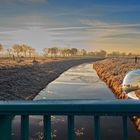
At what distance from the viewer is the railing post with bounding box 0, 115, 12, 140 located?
9.66ft

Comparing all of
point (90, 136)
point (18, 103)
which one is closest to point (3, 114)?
point (18, 103)

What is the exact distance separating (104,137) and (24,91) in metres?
18.0

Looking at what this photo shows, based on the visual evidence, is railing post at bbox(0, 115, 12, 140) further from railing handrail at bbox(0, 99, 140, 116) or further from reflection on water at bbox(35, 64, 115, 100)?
reflection on water at bbox(35, 64, 115, 100)

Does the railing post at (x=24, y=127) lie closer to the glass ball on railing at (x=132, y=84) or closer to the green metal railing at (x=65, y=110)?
the green metal railing at (x=65, y=110)

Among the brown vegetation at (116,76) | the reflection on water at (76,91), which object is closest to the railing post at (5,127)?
the brown vegetation at (116,76)

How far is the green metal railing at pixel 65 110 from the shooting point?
2.85 metres

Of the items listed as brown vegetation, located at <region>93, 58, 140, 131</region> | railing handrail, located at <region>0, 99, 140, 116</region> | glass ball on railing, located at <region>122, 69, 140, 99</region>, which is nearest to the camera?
railing handrail, located at <region>0, 99, 140, 116</region>

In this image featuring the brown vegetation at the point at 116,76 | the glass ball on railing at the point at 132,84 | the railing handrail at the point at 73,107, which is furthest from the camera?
the brown vegetation at the point at 116,76

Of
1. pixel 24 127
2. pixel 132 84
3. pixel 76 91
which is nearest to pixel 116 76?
pixel 76 91

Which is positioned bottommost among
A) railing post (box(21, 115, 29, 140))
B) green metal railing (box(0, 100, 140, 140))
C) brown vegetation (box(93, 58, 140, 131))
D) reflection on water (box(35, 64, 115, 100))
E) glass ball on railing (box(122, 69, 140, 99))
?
reflection on water (box(35, 64, 115, 100))

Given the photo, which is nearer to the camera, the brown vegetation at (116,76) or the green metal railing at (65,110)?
the green metal railing at (65,110)

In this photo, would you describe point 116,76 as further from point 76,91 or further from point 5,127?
point 5,127

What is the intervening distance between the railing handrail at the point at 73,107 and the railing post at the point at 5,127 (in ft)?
0.16

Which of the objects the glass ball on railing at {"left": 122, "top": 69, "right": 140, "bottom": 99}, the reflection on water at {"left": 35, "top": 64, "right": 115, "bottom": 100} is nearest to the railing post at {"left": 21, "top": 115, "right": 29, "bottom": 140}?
the glass ball on railing at {"left": 122, "top": 69, "right": 140, "bottom": 99}
